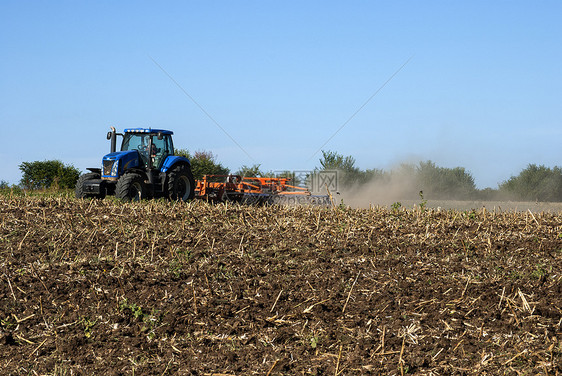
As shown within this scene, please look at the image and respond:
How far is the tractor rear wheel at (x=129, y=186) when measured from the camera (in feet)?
43.1

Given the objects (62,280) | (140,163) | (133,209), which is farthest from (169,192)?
(62,280)

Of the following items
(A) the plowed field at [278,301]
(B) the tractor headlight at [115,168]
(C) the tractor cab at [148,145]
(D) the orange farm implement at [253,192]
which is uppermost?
(C) the tractor cab at [148,145]

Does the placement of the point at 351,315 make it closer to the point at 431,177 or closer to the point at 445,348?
the point at 445,348

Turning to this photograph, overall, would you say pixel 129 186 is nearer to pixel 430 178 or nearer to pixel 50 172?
pixel 50 172

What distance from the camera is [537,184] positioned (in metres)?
31.6

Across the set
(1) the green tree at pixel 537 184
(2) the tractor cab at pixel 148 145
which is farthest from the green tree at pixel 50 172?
(1) the green tree at pixel 537 184

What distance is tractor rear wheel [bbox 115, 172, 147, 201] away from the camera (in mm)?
13141

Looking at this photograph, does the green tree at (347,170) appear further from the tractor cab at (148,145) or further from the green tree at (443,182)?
the tractor cab at (148,145)

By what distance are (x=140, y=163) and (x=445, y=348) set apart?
12.1 m

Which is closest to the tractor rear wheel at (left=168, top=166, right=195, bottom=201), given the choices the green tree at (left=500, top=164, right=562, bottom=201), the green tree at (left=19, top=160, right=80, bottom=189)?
the green tree at (left=19, top=160, right=80, bottom=189)

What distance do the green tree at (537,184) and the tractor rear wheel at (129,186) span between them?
79.7ft

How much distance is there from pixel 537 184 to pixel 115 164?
85.1 ft

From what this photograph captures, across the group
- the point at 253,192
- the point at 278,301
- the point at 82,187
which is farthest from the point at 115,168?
the point at 278,301

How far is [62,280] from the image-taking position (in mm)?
5770
